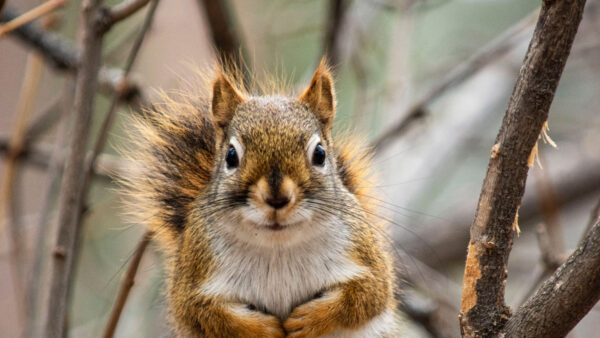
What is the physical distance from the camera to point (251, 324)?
5.85 feet

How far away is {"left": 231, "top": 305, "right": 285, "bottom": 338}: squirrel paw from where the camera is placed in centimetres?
178

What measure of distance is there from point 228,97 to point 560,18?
41.9 inches

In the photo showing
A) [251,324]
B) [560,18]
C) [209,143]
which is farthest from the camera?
[209,143]

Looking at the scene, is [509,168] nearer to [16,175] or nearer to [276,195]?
[276,195]

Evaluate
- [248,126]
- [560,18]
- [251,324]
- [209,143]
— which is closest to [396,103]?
[209,143]

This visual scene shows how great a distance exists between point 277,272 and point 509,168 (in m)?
0.72

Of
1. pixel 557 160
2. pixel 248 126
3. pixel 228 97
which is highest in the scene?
pixel 557 160

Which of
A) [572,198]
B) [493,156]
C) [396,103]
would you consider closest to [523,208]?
[572,198]

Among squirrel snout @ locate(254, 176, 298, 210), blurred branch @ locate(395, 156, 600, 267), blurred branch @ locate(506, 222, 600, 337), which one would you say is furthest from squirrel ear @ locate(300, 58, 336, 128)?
blurred branch @ locate(395, 156, 600, 267)

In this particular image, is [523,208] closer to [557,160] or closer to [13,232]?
[557,160]

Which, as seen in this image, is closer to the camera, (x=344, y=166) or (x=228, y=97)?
(x=228, y=97)

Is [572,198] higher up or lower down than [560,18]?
higher up

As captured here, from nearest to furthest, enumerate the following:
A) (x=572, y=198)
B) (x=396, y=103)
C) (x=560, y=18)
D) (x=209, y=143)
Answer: (x=560, y=18), (x=209, y=143), (x=396, y=103), (x=572, y=198)

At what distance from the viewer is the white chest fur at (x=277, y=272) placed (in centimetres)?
186
